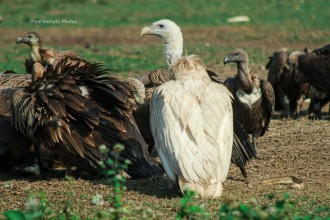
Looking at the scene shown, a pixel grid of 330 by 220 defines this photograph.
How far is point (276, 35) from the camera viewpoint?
18516 millimetres

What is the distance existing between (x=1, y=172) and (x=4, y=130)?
47cm

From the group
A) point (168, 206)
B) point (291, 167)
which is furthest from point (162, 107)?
point (291, 167)

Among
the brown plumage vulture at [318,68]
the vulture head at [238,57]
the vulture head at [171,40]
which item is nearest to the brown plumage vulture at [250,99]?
the vulture head at [238,57]

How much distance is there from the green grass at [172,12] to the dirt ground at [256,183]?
10.9m

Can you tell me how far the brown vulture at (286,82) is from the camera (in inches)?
469

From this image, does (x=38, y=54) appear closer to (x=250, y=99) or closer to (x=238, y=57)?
(x=238, y=57)

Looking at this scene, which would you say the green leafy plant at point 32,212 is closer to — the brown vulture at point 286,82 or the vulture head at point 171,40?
the vulture head at point 171,40

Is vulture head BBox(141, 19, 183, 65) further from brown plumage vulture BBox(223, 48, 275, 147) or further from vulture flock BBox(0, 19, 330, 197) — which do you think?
brown plumage vulture BBox(223, 48, 275, 147)

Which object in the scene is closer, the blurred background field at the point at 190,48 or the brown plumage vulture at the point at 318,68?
the blurred background field at the point at 190,48

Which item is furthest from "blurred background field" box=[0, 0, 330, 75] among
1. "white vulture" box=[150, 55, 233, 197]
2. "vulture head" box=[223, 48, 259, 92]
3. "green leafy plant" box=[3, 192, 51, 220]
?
"green leafy plant" box=[3, 192, 51, 220]

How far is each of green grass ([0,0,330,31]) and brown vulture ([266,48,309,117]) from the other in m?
7.37

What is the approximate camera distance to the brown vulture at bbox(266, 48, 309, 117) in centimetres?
1192

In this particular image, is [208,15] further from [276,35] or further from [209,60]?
[209,60]

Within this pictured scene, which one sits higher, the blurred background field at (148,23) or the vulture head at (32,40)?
the vulture head at (32,40)
